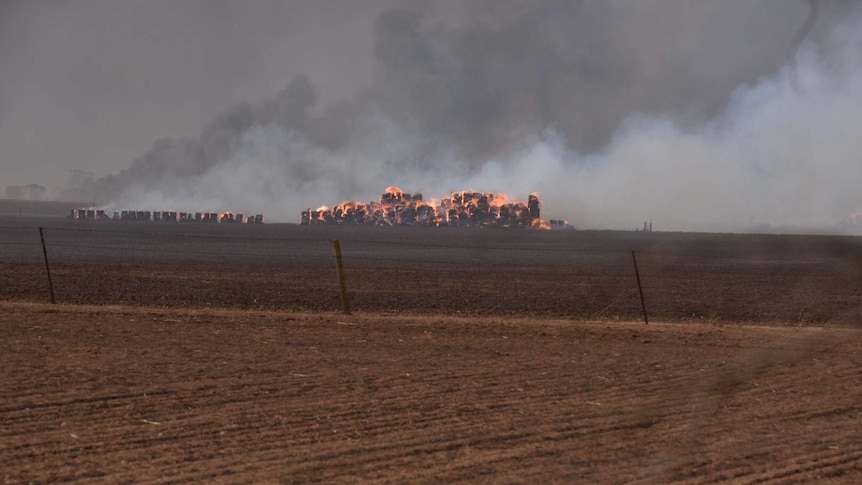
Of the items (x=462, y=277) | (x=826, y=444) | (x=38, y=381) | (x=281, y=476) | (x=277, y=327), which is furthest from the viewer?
(x=462, y=277)

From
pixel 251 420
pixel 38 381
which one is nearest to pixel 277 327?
pixel 38 381

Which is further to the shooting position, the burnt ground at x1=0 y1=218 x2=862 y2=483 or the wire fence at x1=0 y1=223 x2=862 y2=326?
the wire fence at x1=0 y1=223 x2=862 y2=326

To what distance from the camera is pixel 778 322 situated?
25.6 metres

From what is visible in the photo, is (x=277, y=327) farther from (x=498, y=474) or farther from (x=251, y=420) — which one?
(x=498, y=474)

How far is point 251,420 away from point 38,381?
3677 mm

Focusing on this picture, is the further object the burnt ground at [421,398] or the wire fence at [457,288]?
the wire fence at [457,288]

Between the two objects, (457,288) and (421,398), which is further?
(457,288)

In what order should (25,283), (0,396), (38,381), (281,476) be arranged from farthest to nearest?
(25,283)
(38,381)
(0,396)
(281,476)

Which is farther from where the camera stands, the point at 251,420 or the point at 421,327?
the point at 421,327

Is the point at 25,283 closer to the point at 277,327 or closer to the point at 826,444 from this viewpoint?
the point at 277,327

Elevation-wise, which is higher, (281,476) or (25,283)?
(25,283)

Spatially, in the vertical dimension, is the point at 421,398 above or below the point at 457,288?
below

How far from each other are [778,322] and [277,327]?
13.0 meters

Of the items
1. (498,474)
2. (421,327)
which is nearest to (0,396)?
(498,474)
